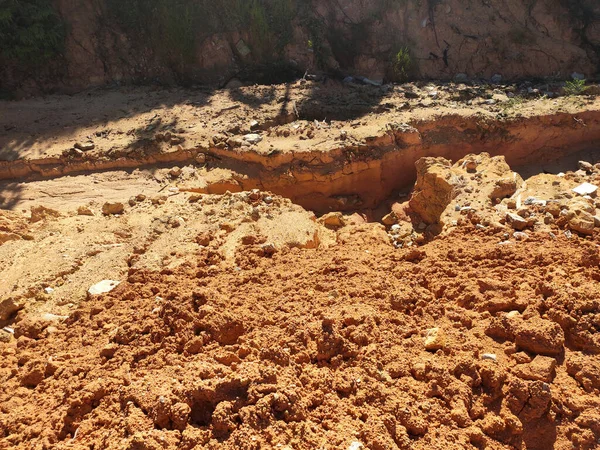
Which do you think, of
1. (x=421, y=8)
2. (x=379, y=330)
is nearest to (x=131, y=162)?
(x=379, y=330)

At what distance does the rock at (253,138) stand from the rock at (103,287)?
318 centimetres

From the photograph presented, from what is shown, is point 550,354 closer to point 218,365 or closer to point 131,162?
point 218,365

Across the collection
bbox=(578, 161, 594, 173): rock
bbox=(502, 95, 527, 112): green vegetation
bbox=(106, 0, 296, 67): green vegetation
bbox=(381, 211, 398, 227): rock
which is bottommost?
bbox=(381, 211, 398, 227): rock

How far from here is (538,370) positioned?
282cm

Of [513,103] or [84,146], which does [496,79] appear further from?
[84,146]

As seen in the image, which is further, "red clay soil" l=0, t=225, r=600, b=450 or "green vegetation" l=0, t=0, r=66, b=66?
"green vegetation" l=0, t=0, r=66, b=66

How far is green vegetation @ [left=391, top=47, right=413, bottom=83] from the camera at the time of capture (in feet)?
28.3

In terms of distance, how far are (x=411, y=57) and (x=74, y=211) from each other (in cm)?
664

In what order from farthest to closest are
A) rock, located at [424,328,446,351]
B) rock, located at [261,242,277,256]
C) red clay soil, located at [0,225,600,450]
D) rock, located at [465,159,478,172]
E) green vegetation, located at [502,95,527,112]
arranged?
green vegetation, located at [502,95,527,112]
rock, located at [465,159,478,172]
rock, located at [261,242,277,256]
rock, located at [424,328,446,351]
red clay soil, located at [0,225,600,450]

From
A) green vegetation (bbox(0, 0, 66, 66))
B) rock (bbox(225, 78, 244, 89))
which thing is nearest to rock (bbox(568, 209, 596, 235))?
rock (bbox(225, 78, 244, 89))

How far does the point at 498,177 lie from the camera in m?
5.28

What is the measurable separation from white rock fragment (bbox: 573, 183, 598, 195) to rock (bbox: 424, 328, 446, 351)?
2718mm

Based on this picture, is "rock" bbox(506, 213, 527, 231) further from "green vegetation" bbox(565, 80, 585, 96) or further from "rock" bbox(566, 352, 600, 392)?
"green vegetation" bbox(565, 80, 585, 96)

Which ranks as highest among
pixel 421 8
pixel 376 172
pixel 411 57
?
pixel 421 8
